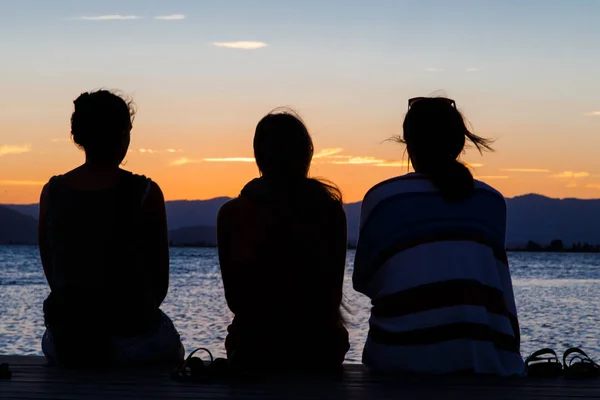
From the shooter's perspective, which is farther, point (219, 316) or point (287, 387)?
point (219, 316)

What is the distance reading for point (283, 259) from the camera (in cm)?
398

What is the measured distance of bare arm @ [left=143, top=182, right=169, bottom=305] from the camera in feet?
13.4

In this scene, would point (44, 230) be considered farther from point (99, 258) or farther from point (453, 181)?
point (453, 181)

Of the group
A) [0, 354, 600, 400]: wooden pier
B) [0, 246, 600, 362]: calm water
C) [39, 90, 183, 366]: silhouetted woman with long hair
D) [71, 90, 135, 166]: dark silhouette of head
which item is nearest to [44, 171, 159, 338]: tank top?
[39, 90, 183, 366]: silhouetted woman with long hair

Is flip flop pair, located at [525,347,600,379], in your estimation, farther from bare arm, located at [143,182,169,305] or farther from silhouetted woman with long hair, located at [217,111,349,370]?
bare arm, located at [143,182,169,305]

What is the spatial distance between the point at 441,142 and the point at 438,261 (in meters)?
0.49

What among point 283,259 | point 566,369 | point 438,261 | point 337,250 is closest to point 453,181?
point 438,261

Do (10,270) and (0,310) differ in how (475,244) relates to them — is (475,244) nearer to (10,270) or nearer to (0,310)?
(0,310)

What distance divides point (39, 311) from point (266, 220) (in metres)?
22.2

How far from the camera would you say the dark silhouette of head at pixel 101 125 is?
13.1 ft

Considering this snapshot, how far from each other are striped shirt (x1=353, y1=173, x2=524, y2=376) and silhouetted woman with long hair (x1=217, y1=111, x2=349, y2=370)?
0.22m

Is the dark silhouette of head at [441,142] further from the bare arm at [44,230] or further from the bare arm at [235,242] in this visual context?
the bare arm at [44,230]

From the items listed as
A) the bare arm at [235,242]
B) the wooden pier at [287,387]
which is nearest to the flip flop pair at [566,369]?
the wooden pier at [287,387]

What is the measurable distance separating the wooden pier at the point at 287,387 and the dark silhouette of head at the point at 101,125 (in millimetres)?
945
